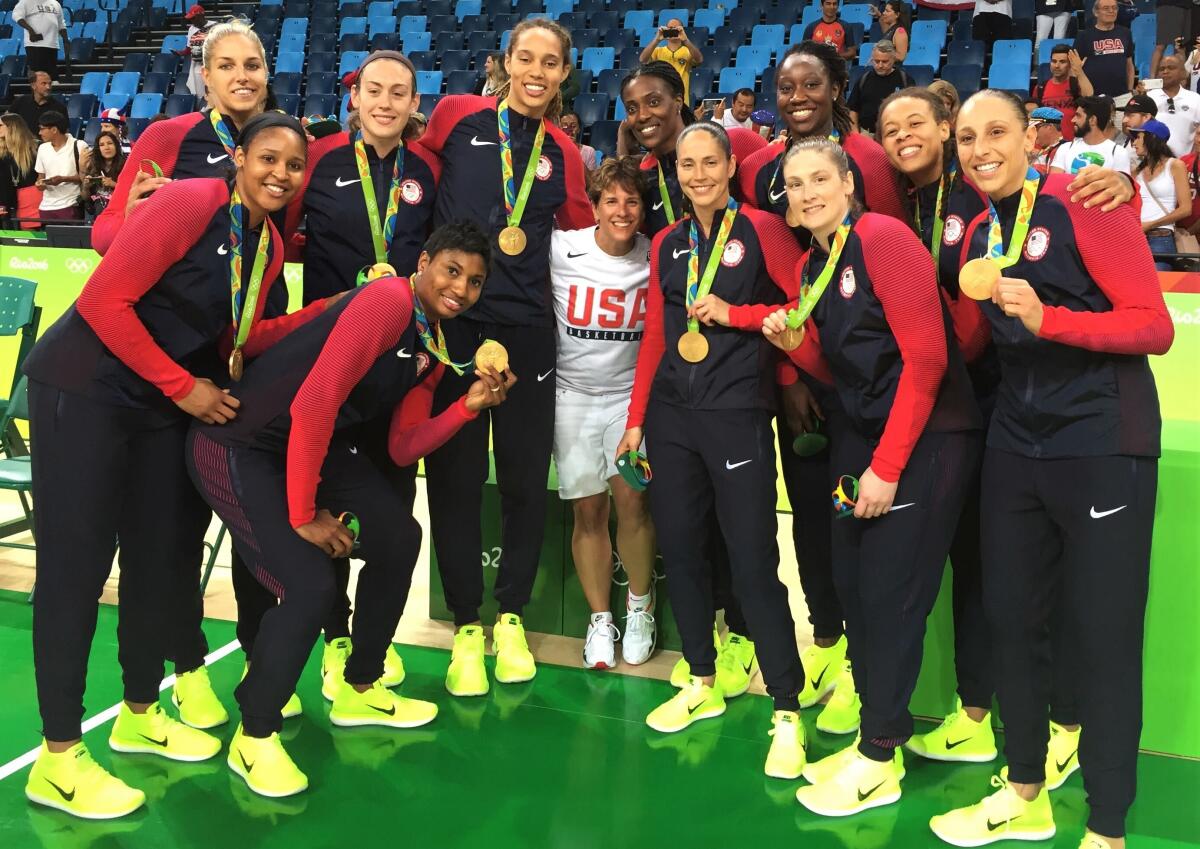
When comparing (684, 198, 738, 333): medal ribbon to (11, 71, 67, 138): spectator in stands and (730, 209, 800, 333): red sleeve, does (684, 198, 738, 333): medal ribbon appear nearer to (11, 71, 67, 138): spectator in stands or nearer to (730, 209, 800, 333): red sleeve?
(730, 209, 800, 333): red sleeve

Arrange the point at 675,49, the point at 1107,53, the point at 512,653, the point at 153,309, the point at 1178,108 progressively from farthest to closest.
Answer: the point at 1107,53 → the point at 675,49 → the point at 1178,108 → the point at 512,653 → the point at 153,309

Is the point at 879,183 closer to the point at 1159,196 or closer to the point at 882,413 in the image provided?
the point at 882,413

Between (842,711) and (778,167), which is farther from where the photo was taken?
(842,711)

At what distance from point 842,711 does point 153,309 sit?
7.98 ft

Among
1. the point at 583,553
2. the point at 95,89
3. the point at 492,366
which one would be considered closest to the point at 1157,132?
the point at 583,553

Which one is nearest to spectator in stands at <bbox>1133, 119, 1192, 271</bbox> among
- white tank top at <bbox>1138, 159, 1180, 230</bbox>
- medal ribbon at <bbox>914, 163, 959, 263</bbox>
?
white tank top at <bbox>1138, 159, 1180, 230</bbox>

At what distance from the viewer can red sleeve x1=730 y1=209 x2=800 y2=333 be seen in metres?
3.29

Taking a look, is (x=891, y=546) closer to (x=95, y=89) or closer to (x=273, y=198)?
(x=273, y=198)

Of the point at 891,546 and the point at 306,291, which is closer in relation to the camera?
the point at 891,546

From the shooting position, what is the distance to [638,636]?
163 inches

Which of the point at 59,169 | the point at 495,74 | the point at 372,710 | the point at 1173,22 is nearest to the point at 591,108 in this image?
the point at 59,169

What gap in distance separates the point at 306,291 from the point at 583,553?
1.37 m

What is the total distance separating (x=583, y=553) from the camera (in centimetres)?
413

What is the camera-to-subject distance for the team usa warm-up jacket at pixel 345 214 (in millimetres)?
3561
